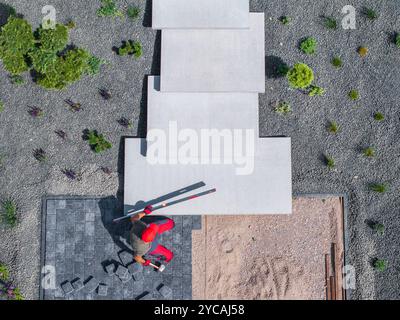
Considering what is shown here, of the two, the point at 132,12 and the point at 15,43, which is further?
the point at 132,12

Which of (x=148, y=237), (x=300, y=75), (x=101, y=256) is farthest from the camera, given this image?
(x=101, y=256)

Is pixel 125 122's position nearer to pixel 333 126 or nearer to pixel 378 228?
pixel 333 126

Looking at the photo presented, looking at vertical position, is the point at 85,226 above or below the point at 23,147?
below

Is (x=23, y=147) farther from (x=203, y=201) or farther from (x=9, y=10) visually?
(x=203, y=201)

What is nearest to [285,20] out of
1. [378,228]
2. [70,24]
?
[70,24]

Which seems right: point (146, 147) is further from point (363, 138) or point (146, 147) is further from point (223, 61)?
point (363, 138)

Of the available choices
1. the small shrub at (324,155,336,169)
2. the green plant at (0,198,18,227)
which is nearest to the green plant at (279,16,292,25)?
the small shrub at (324,155,336,169)
